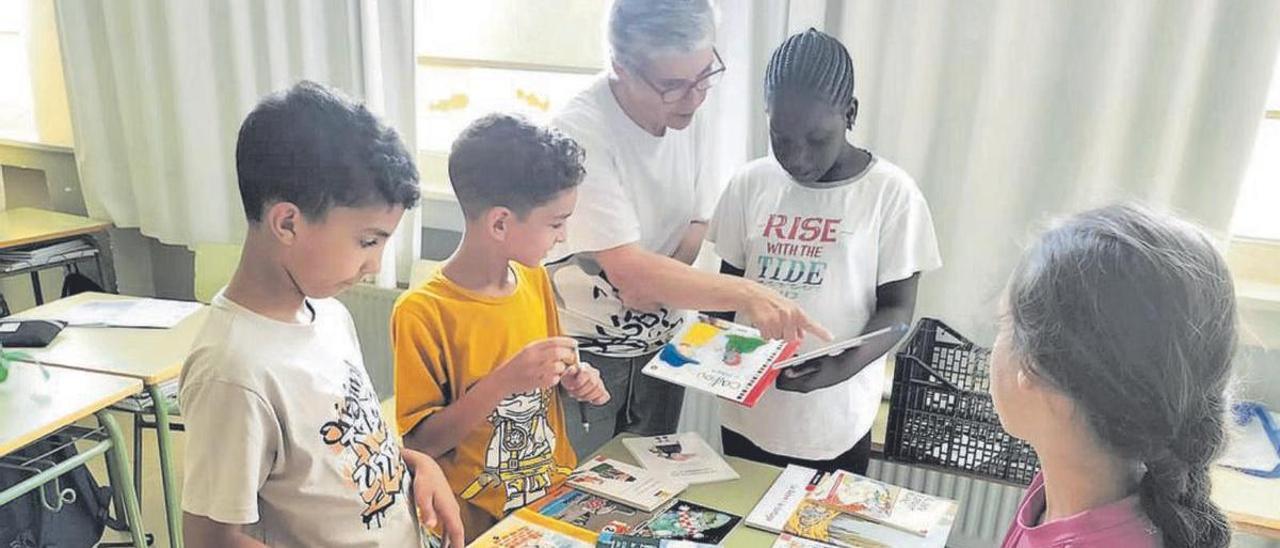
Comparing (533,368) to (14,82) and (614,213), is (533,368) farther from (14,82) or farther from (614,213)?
(14,82)

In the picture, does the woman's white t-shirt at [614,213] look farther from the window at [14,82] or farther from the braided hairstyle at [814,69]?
the window at [14,82]

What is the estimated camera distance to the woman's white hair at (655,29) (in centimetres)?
145

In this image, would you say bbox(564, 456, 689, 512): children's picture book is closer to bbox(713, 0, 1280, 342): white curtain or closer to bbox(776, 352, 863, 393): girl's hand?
bbox(776, 352, 863, 393): girl's hand

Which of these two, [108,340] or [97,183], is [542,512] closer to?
[108,340]

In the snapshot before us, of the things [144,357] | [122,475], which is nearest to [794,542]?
[122,475]

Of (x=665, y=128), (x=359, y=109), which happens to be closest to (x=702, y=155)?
(x=665, y=128)

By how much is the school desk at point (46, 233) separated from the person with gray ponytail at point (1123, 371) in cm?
332

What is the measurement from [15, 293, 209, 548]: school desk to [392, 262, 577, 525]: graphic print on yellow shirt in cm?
100

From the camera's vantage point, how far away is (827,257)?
1515 mm

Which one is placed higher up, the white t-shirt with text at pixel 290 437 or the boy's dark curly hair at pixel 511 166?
the boy's dark curly hair at pixel 511 166

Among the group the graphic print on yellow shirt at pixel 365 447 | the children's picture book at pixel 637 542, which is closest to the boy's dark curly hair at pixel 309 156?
the graphic print on yellow shirt at pixel 365 447

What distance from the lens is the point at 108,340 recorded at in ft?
7.57

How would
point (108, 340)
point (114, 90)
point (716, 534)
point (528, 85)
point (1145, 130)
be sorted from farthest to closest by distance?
point (114, 90) < point (528, 85) < point (108, 340) < point (1145, 130) < point (716, 534)

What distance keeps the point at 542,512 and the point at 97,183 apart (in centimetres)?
291
